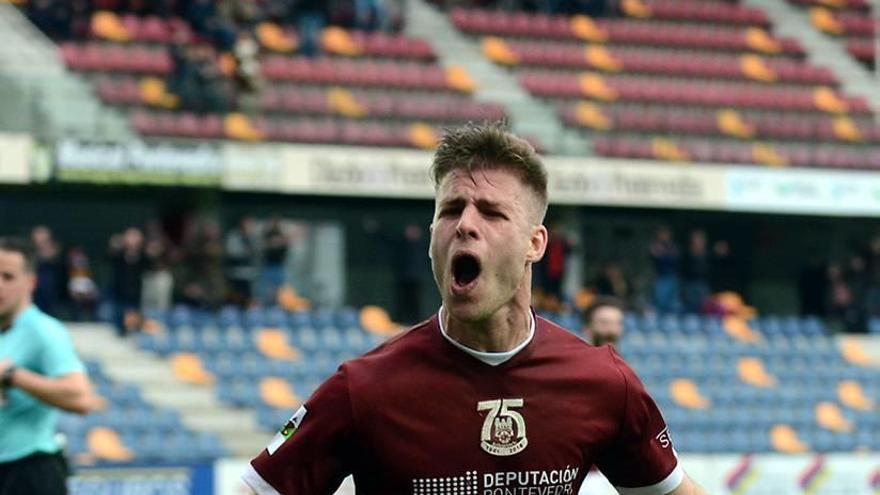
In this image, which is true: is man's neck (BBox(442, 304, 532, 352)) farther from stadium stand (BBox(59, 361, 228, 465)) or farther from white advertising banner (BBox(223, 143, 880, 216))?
white advertising banner (BBox(223, 143, 880, 216))

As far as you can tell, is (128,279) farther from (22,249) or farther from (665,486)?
(665,486)

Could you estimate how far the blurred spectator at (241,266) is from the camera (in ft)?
66.6

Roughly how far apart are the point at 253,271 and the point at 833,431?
281 inches

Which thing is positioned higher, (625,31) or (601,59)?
(625,31)

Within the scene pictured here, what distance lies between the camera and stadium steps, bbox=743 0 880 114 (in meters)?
27.1

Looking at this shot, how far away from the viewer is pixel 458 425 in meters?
3.99

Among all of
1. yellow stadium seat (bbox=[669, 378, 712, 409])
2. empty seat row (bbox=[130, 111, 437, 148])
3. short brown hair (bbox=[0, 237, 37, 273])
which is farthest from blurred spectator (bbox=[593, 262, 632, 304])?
short brown hair (bbox=[0, 237, 37, 273])

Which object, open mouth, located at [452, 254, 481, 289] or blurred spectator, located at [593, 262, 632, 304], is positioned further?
blurred spectator, located at [593, 262, 632, 304]

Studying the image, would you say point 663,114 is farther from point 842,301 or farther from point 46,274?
point 46,274

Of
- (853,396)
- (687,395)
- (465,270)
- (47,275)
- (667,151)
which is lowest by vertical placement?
(853,396)

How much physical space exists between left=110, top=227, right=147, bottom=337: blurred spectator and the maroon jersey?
14.5 meters

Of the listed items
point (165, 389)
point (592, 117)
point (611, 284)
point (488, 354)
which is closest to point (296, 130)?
point (611, 284)

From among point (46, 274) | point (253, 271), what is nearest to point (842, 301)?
point (253, 271)

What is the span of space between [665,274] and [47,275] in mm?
8402
